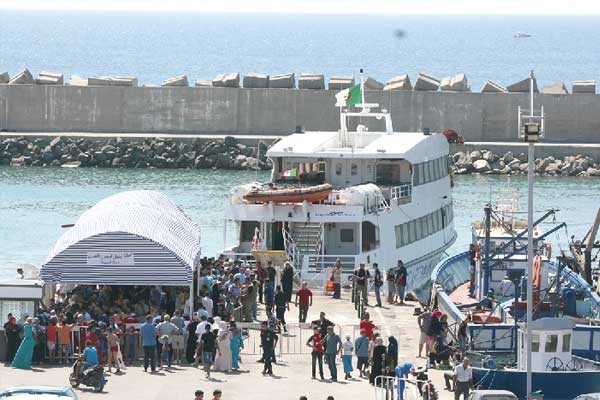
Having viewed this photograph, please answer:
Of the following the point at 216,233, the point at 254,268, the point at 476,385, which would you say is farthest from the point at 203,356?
the point at 216,233

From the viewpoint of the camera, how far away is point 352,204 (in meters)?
41.3

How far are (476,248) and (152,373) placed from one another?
1436cm

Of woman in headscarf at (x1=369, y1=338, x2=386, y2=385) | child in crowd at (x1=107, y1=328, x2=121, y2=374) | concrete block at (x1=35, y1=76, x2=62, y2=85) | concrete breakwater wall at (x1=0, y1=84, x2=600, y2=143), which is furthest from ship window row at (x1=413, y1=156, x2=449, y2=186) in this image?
concrete block at (x1=35, y1=76, x2=62, y2=85)

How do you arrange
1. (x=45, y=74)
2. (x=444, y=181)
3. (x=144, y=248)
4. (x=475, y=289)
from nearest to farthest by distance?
(x=144, y=248) < (x=475, y=289) < (x=444, y=181) < (x=45, y=74)

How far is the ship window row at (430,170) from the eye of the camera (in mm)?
45656

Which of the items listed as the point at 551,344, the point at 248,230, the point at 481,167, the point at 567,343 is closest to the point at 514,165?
the point at 481,167

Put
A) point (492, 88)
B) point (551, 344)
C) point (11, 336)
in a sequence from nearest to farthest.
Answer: point (11, 336), point (551, 344), point (492, 88)

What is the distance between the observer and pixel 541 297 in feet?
124

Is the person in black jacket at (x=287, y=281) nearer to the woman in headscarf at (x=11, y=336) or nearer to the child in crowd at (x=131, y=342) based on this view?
the child in crowd at (x=131, y=342)

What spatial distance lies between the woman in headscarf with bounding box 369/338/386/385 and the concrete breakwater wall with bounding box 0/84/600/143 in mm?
54514

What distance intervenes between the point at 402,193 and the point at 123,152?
39.2m

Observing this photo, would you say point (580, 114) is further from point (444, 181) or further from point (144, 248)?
point (144, 248)

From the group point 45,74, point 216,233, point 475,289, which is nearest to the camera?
point 475,289

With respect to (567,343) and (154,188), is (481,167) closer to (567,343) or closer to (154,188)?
(154,188)
